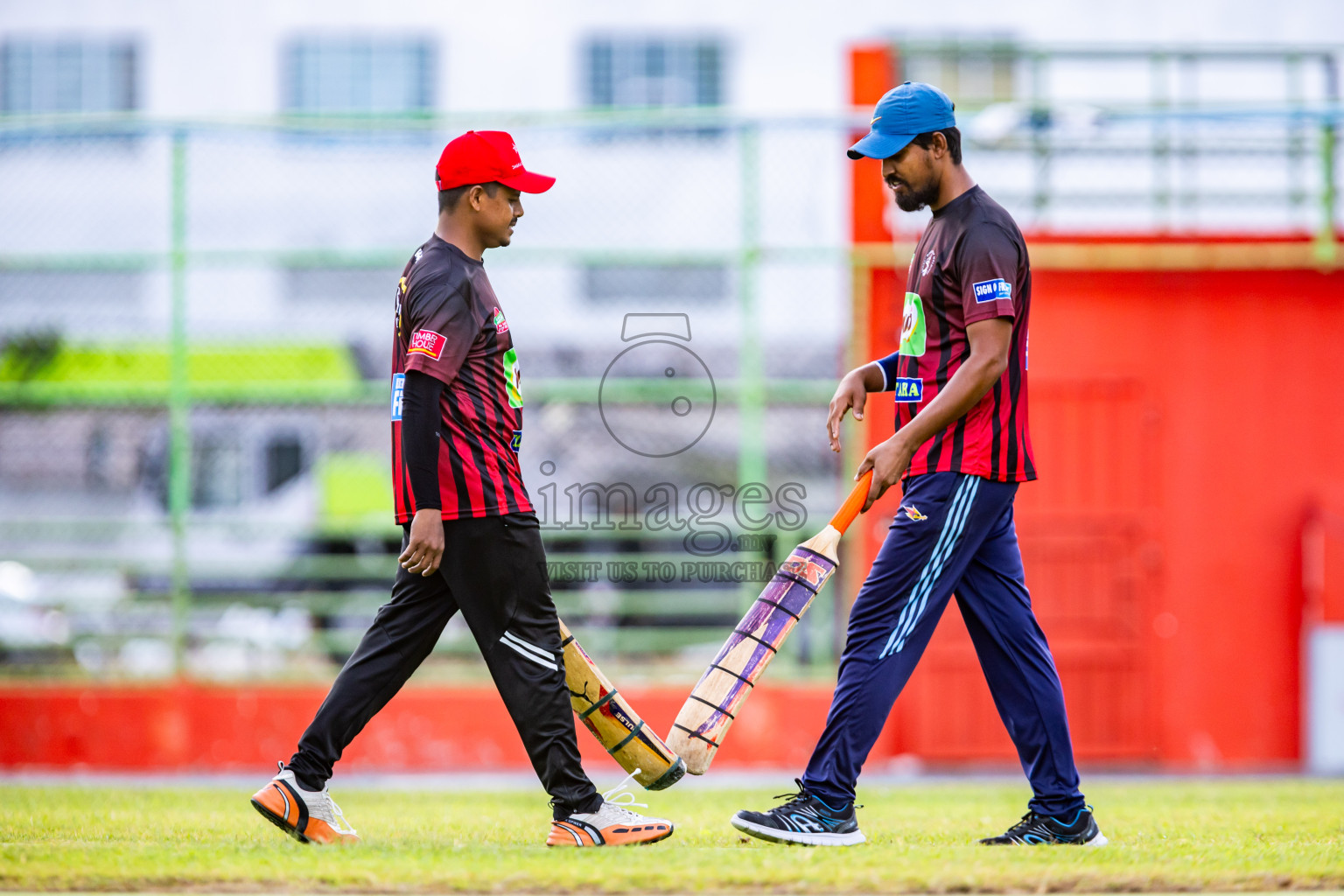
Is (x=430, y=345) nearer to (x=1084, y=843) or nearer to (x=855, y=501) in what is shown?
(x=855, y=501)

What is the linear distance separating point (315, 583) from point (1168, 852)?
6.91m

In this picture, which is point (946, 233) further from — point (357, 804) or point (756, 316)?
point (756, 316)

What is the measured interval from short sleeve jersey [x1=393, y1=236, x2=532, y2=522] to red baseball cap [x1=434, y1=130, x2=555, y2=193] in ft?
0.73

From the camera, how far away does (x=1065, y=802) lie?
451cm

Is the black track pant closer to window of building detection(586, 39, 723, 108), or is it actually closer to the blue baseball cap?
the blue baseball cap

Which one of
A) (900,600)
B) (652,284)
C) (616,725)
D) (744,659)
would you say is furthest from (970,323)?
(652,284)

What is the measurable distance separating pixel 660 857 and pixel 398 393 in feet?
5.27

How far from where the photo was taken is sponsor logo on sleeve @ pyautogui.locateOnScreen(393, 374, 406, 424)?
4301 mm

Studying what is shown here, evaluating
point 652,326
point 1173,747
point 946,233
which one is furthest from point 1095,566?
point 946,233

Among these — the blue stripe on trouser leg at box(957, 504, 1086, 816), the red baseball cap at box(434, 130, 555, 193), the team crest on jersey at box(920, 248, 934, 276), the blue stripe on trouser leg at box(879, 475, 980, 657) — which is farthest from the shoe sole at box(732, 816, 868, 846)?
the red baseball cap at box(434, 130, 555, 193)

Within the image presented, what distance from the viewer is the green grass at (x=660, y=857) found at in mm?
3658

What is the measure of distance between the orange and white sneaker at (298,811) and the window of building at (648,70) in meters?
17.3

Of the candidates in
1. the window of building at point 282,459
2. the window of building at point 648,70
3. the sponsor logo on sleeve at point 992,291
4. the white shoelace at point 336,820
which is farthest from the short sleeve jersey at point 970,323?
the window of building at point 648,70

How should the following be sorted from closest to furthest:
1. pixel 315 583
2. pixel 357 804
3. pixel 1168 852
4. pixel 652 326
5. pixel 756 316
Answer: pixel 1168 852 → pixel 357 804 → pixel 756 316 → pixel 315 583 → pixel 652 326
